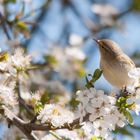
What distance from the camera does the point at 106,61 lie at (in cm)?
216

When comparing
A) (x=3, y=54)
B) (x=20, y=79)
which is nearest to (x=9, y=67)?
(x=3, y=54)

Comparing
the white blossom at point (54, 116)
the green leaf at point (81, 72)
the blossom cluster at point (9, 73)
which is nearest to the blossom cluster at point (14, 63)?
the blossom cluster at point (9, 73)

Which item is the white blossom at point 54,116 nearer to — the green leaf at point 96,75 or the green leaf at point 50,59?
the green leaf at point 96,75

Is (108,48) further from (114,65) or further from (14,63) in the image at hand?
(14,63)

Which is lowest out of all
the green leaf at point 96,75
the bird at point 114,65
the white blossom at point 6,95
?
the white blossom at point 6,95

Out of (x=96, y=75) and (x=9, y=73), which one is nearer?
(x=96, y=75)

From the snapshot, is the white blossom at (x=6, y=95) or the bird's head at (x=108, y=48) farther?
the bird's head at (x=108, y=48)

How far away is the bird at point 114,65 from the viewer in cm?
205

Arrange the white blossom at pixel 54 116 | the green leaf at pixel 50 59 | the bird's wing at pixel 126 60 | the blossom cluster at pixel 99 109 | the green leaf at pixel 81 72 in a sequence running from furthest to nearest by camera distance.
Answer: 1. the green leaf at pixel 81 72
2. the green leaf at pixel 50 59
3. the bird's wing at pixel 126 60
4. the white blossom at pixel 54 116
5. the blossom cluster at pixel 99 109

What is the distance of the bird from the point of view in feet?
6.72

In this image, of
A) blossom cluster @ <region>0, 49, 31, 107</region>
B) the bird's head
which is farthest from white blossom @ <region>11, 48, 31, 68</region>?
the bird's head

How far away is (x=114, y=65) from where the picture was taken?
213 cm

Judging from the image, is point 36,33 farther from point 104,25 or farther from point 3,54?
point 3,54

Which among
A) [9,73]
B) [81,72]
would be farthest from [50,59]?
[9,73]
